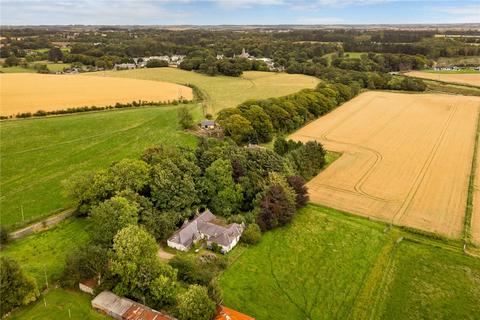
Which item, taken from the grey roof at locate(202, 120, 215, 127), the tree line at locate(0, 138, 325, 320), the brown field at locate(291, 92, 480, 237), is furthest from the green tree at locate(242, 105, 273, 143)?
the tree line at locate(0, 138, 325, 320)

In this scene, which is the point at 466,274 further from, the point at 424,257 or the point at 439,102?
the point at 439,102

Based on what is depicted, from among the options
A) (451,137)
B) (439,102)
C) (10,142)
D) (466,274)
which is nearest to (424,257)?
(466,274)

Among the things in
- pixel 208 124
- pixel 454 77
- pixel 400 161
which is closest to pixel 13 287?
pixel 208 124

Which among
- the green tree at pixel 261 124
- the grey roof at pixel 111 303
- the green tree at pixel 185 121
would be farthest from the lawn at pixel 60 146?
the grey roof at pixel 111 303

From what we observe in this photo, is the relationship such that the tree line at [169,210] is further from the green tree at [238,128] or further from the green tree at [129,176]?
the green tree at [238,128]

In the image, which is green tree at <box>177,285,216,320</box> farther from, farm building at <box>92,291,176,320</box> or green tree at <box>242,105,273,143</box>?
green tree at <box>242,105,273,143</box>

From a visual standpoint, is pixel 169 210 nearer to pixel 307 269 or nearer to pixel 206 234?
pixel 206 234
